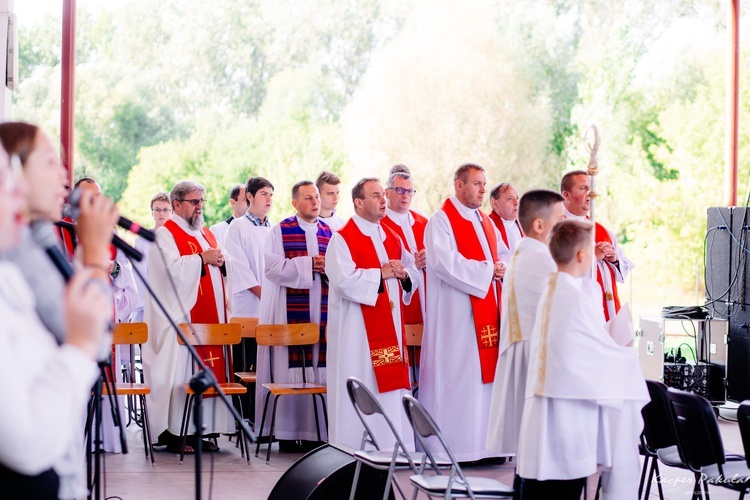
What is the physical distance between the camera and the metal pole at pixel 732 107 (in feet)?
35.1

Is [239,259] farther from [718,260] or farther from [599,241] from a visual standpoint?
[718,260]

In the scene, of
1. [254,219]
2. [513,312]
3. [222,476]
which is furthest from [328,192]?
[513,312]

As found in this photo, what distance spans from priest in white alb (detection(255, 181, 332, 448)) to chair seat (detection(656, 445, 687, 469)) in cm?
304

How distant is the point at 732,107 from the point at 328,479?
7825 millimetres

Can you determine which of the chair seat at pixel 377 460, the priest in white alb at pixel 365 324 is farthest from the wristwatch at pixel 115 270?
the chair seat at pixel 377 460

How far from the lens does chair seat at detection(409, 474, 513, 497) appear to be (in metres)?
4.06

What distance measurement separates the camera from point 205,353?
24.7 feet

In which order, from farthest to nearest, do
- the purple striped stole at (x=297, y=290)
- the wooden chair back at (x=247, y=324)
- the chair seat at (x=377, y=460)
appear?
the wooden chair back at (x=247, y=324)
the purple striped stole at (x=297, y=290)
the chair seat at (x=377, y=460)

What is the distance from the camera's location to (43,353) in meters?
1.94

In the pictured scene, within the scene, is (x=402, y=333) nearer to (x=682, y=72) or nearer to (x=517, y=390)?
(x=517, y=390)

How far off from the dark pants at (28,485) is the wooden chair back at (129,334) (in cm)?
477

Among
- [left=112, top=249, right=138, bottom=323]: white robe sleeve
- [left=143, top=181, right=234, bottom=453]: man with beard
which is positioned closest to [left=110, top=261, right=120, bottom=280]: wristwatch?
[left=112, top=249, right=138, bottom=323]: white robe sleeve

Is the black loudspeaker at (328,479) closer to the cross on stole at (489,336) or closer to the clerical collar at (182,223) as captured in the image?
the cross on stole at (489,336)

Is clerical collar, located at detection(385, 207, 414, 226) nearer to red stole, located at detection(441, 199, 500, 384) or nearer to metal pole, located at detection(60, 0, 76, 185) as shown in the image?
red stole, located at detection(441, 199, 500, 384)
